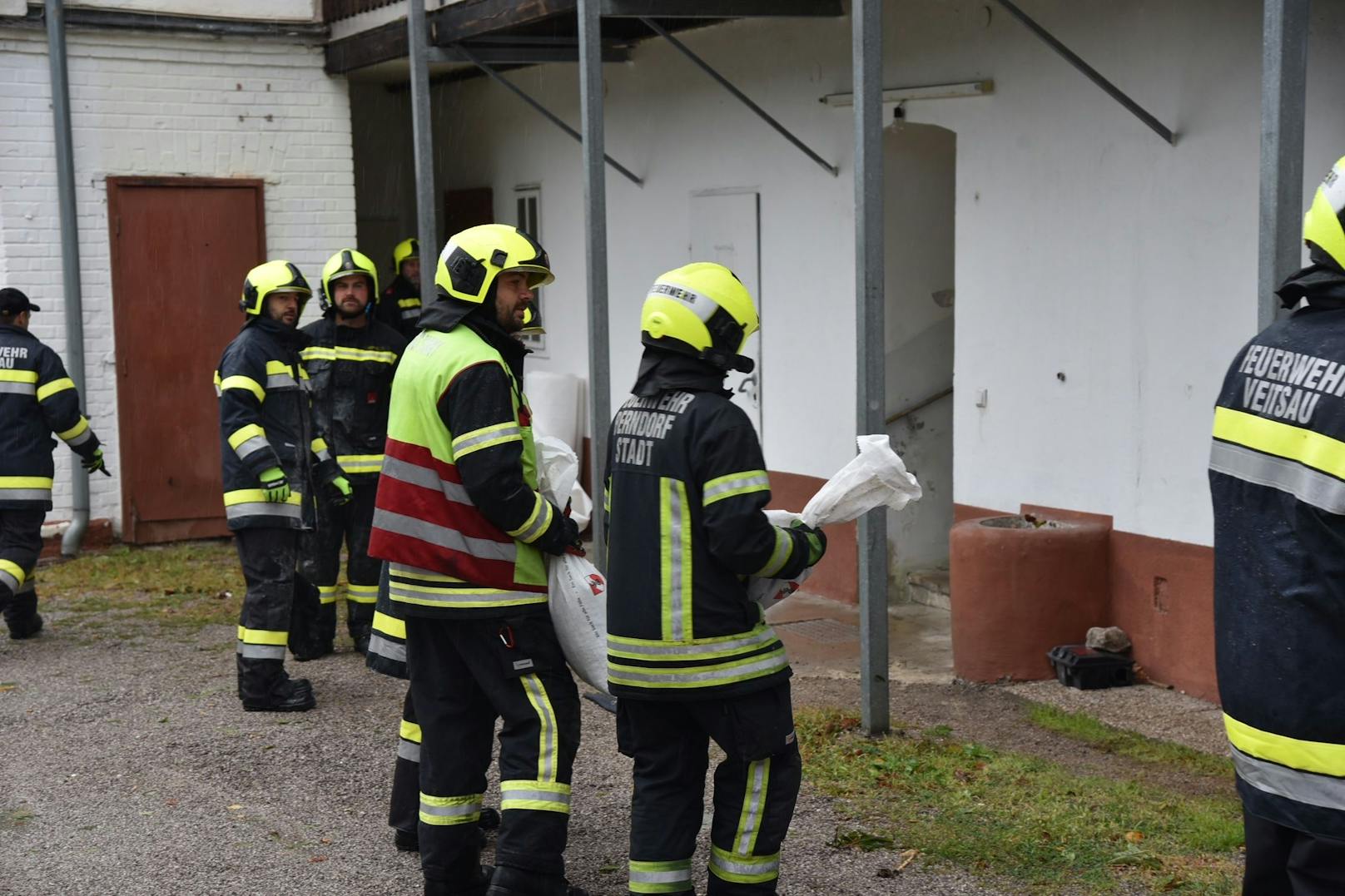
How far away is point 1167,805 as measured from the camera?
16.9 feet

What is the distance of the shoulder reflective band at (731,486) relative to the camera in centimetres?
364

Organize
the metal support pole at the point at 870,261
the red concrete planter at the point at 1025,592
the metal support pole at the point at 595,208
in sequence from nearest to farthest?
the metal support pole at the point at 870,261 → the red concrete planter at the point at 1025,592 → the metal support pole at the point at 595,208

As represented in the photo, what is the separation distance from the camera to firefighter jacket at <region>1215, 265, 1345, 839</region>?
2.70 meters

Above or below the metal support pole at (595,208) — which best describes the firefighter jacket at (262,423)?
below

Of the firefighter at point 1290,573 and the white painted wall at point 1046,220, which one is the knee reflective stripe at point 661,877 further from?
the white painted wall at point 1046,220

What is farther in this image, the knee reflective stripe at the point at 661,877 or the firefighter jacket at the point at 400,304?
the firefighter jacket at the point at 400,304

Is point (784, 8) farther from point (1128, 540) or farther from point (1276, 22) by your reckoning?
point (1276, 22)

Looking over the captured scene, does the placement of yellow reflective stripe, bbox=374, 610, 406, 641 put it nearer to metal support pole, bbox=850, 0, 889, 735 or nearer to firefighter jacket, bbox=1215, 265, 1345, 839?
metal support pole, bbox=850, 0, 889, 735

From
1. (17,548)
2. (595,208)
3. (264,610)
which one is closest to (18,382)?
(17,548)

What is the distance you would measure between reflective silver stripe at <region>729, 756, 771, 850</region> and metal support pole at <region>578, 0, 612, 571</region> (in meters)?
3.39

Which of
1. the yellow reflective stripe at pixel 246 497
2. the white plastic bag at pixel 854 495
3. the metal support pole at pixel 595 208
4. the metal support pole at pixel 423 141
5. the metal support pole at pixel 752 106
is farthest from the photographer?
the metal support pole at pixel 752 106

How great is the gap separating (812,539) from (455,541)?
3.49 ft

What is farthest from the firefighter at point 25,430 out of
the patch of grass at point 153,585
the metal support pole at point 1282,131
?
the metal support pole at point 1282,131

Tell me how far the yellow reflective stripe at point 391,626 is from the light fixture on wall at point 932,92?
394 centimetres
